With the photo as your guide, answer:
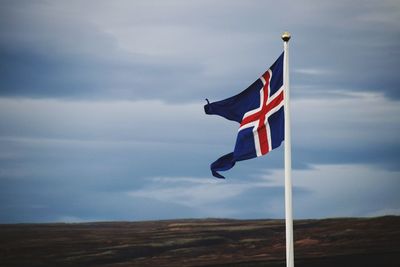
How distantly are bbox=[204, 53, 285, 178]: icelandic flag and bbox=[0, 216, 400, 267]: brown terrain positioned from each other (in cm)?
704

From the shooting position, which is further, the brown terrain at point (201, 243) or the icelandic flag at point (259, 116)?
the brown terrain at point (201, 243)

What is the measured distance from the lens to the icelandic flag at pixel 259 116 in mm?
9805

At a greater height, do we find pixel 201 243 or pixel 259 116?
pixel 259 116

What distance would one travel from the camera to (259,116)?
9.98 m

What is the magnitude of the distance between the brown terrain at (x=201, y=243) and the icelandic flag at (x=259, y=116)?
7.04 meters

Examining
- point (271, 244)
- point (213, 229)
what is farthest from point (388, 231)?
point (213, 229)

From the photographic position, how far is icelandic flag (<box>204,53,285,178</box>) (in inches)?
386

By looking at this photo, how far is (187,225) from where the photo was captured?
17625 millimetres

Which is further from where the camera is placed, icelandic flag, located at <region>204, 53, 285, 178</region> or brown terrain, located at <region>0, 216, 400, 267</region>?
brown terrain, located at <region>0, 216, 400, 267</region>

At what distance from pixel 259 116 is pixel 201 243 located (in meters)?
7.73

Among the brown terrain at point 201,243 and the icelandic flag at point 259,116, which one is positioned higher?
the icelandic flag at point 259,116

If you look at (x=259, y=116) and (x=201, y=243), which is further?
(x=201, y=243)

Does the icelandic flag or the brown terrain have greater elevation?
the icelandic flag

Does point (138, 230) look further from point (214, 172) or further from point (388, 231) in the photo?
point (214, 172)
